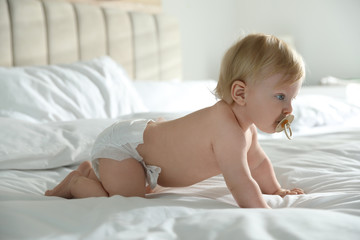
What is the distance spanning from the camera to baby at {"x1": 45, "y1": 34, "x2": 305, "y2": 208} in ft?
3.39

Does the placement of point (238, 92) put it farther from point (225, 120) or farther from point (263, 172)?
point (263, 172)

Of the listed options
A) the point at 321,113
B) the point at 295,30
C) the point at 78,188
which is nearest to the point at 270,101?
the point at 78,188

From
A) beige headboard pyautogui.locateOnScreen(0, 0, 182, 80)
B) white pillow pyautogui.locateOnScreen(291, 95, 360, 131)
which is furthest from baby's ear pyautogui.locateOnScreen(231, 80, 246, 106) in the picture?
beige headboard pyautogui.locateOnScreen(0, 0, 182, 80)

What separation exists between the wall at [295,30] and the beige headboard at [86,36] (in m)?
0.63

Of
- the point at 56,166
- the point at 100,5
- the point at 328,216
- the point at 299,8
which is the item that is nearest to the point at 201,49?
the point at 299,8

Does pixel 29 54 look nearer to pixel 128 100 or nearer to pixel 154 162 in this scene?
pixel 128 100

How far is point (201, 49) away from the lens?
12.6 ft

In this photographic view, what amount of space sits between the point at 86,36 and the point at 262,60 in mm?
1624

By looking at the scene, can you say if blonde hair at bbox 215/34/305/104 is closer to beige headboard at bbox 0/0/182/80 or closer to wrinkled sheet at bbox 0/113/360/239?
wrinkled sheet at bbox 0/113/360/239

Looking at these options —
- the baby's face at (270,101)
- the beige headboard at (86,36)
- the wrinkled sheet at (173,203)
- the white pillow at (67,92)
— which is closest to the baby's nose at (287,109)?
the baby's face at (270,101)

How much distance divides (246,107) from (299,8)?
318cm

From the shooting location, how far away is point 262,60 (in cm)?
103

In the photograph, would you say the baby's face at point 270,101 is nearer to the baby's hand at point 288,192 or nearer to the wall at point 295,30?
the baby's hand at point 288,192

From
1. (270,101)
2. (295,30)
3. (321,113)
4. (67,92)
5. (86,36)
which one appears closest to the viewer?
(270,101)
